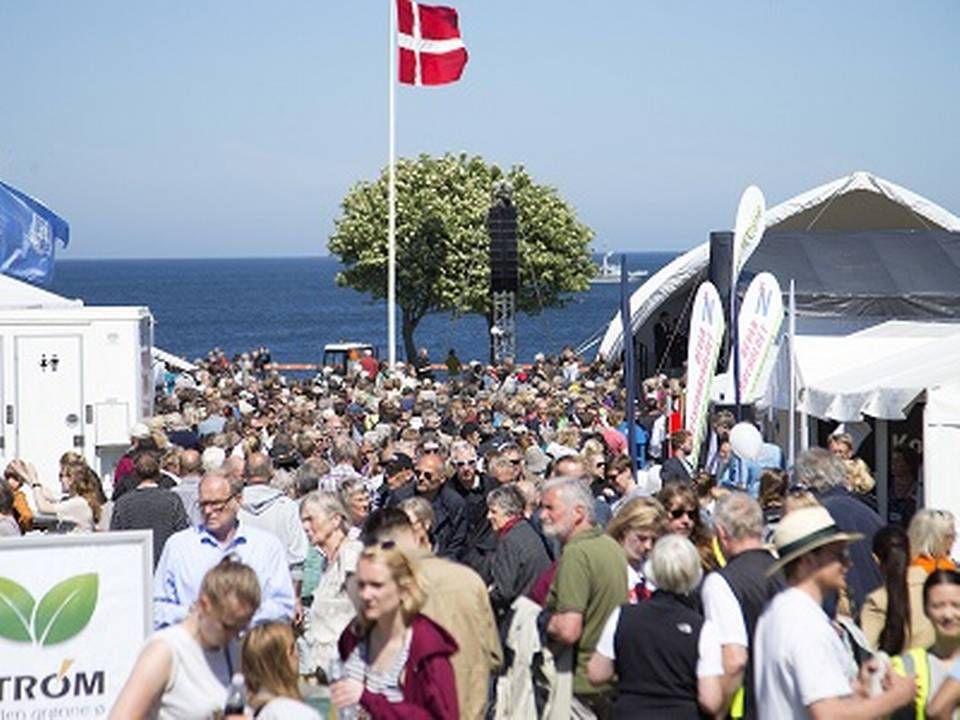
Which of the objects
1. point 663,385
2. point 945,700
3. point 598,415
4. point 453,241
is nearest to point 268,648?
A: point 945,700

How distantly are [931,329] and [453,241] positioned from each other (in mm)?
36137

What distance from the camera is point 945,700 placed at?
621 centimetres

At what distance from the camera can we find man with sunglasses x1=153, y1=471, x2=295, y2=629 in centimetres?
860

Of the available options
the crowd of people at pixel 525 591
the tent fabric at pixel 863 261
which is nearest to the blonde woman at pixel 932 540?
the crowd of people at pixel 525 591

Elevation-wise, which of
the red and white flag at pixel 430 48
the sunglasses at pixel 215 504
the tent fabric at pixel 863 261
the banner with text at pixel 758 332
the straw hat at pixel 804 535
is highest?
the red and white flag at pixel 430 48

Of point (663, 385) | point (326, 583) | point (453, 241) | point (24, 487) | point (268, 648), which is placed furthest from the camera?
point (453, 241)

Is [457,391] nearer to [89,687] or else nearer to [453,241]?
[89,687]

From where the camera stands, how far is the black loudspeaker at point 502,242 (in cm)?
3812

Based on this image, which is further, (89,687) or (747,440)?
(747,440)

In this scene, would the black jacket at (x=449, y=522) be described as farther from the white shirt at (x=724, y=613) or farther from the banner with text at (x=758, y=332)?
the banner with text at (x=758, y=332)

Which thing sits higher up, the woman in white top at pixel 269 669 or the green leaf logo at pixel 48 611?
the woman in white top at pixel 269 669

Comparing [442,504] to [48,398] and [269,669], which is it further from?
[48,398]

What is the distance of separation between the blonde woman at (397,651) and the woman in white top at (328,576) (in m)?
1.87

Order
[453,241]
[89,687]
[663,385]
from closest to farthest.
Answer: [89,687], [663,385], [453,241]
